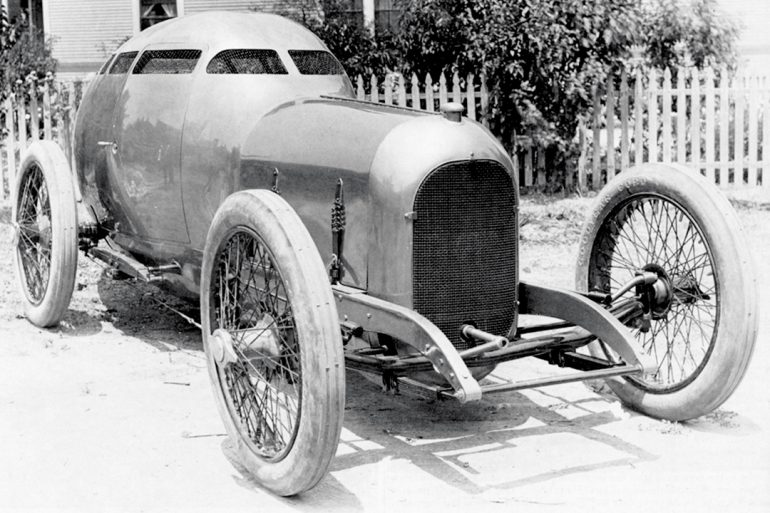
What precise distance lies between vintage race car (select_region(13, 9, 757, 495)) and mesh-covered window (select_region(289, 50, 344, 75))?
0.15 metres

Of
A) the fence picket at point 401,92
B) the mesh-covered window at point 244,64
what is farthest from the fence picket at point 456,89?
the mesh-covered window at point 244,64

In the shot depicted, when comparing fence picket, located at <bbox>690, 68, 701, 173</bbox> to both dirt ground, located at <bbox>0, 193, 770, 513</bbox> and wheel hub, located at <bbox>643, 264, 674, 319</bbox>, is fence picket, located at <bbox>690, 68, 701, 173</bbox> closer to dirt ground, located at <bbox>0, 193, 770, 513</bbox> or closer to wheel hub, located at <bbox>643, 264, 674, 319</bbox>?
dirt ground, located at <bbox>0, 193, 770, 513</bbox>

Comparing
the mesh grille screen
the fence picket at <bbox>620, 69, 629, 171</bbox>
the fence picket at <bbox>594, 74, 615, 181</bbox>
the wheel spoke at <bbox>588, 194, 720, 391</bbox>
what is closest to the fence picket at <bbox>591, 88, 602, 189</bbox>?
the fence picket at <bbox>594, 74, 615, 181</bbox>

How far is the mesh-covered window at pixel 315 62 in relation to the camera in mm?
6312

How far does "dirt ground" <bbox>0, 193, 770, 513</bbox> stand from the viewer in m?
4.21

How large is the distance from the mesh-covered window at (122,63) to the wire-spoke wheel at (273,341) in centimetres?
236

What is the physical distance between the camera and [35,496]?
4.28m

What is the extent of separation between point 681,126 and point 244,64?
743 centimetres

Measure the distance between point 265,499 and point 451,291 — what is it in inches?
49.1

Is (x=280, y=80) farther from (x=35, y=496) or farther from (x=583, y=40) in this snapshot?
(x=583, y=40)

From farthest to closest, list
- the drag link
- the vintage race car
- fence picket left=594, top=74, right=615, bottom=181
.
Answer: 1. fence picket left=594, top=74, right=615, bottom=181
2. the drag link
3. the vintage race car

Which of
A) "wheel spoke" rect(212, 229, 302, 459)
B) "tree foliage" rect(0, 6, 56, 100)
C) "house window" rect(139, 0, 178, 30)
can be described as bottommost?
"wheel spoke" rect(212, 229, 302, 459)

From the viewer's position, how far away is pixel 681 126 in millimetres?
12258

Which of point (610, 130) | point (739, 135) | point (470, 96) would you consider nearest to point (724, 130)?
point (739, 135)
